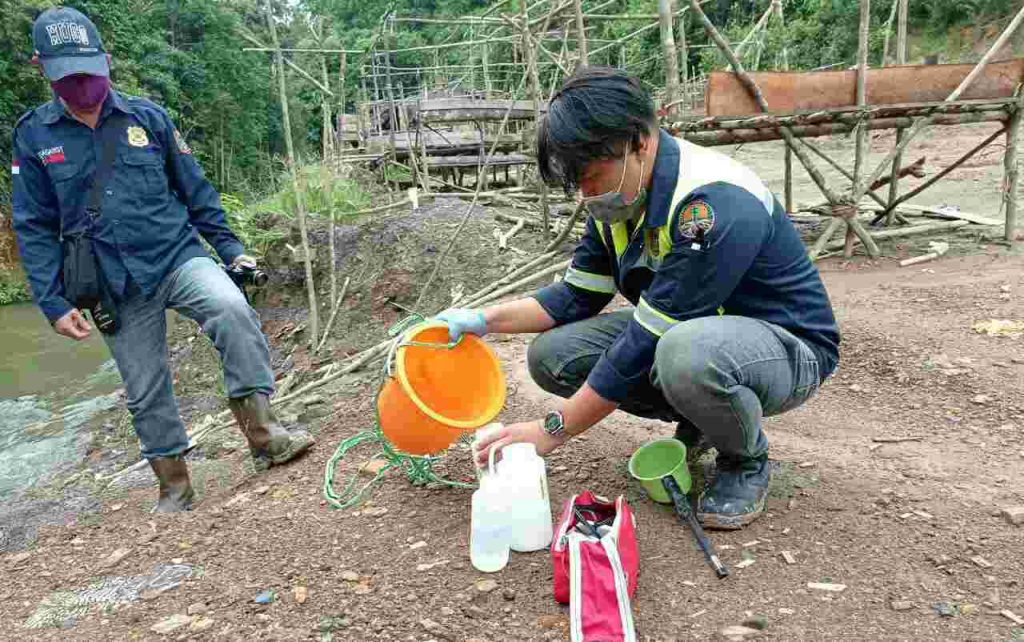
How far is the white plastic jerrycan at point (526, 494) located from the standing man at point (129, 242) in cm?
125

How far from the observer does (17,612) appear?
2.23 m

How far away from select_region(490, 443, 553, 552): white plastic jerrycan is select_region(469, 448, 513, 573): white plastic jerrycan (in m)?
0.02

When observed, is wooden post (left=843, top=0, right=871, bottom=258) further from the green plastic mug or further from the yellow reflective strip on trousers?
the yellow reflective strip on trousers

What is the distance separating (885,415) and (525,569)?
1745mm

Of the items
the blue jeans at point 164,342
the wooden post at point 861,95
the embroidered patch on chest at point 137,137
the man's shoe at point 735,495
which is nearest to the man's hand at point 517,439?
the man's shoe at point 735,495

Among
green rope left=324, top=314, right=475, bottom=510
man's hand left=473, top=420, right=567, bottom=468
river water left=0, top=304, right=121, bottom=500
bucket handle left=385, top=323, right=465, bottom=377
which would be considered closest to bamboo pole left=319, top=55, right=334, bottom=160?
green rope left=324, top=314, right=475, bottom=510

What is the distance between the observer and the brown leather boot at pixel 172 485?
291 cm

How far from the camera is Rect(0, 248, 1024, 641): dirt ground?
1779 mm

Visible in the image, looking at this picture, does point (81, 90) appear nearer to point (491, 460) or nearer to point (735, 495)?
point (491, 460)

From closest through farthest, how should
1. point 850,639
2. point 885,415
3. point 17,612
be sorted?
point 850,639, point 17,612, point 885,415

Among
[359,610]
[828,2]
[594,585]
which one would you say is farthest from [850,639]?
[828,2]

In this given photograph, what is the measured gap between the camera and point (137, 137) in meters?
2.83

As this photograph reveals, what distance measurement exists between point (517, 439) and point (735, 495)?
0.65 m

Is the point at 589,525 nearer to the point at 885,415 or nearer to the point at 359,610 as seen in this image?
the point at 359,610
